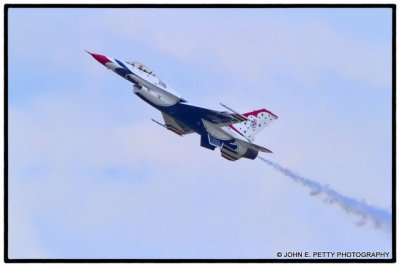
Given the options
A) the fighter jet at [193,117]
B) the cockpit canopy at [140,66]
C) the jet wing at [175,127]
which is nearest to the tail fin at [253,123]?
the fighter jet at [193,117]

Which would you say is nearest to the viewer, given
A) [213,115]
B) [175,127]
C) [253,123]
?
[213,115]

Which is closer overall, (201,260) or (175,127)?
(201,260)

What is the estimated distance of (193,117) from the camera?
3575 centimetres

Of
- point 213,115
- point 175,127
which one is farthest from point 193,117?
point 175,127

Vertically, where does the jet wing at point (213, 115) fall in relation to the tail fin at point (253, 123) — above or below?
below

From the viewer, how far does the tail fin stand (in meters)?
36.7

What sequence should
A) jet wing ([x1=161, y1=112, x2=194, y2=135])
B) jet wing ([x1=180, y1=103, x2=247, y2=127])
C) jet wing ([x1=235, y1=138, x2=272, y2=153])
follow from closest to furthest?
jet wing ([x1=180, y1=103, x2=247, y2=127]) → jet wing ([x1=235, y1=138, x2=272, y2=153]) → jet wing ([x1=161, y1=112, x2=194, y2=135])

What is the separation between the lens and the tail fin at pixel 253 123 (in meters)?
36.7

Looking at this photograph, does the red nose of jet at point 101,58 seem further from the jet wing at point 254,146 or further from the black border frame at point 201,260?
the jet wing at point 254,146

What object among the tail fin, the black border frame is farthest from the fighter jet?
the black border frame

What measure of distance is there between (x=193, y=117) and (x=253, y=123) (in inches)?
100.0

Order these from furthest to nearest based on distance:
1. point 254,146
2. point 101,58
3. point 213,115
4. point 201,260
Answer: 1. point 254,146
2. point 213,115
3. point 101,58
4. point 201,260

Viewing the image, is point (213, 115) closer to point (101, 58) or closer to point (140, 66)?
point (140, 66)

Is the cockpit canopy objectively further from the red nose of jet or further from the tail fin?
the tail fin
